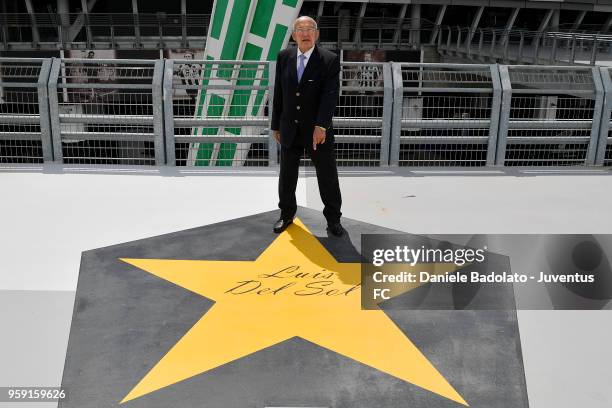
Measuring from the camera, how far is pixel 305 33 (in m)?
4.79

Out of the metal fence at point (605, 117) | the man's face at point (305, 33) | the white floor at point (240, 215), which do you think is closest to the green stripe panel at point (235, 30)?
the white floor at point (240, 215)

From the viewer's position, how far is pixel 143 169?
25.1 feet

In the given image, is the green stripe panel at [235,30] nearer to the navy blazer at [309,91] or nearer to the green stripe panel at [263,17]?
the green stripe panel at [263,17]

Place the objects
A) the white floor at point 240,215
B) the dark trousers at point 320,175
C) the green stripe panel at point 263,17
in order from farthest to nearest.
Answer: the green stripe panel at point 263,17 → the dark trousers at point 320,175 → the white floor at point 240,215

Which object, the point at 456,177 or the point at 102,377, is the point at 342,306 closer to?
the point at 102,377

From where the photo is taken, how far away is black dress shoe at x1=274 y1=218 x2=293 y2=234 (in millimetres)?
5406

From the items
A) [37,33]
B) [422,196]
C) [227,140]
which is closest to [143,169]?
[227,140]

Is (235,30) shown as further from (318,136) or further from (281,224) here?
(318,136)

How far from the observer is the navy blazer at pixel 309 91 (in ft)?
16.3

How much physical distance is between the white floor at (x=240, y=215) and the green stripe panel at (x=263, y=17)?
183 inches

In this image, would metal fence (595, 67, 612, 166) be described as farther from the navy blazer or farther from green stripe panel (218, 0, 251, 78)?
green stripe panel (218, 0, 251, 78)

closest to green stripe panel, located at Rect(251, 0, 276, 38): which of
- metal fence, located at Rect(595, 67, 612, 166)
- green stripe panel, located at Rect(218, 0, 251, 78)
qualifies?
green stripe panel, located at Rect(218, 0, 251, 78)

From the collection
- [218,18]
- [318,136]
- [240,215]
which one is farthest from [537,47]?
[318,136]

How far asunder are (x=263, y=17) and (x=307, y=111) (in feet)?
22.7
